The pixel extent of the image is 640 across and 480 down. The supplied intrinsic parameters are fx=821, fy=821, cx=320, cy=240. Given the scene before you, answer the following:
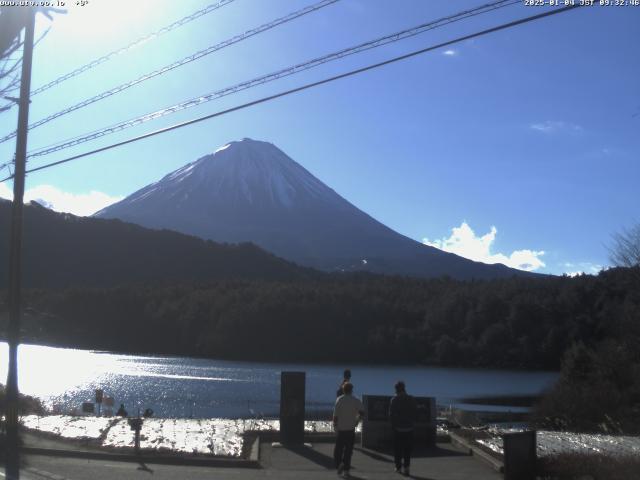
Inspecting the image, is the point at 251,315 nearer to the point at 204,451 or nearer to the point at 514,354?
the point at 514,354

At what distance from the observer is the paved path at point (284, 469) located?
1169cm

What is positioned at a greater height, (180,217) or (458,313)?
(180,217)

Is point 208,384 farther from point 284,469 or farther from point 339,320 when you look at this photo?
point 339,320

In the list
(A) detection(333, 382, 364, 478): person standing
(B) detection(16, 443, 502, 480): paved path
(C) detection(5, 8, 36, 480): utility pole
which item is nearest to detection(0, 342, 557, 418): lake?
(C) detection(5, 8, 36, 480): utility pole

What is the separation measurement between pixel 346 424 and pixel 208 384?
4019 cm

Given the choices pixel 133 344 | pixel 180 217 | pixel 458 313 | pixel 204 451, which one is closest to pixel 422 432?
pixel 204 451

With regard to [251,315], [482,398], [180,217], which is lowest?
[482,398]

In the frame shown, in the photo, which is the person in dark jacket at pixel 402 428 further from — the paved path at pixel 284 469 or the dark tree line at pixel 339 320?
the dark tree line at pixel 339 320

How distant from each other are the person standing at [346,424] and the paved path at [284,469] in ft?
0.90

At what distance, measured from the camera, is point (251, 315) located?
295ft

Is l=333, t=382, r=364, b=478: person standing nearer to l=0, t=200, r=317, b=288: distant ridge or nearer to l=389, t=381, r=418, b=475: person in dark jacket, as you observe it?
l=389, t=381, r=418, b=475: person in dark jacket

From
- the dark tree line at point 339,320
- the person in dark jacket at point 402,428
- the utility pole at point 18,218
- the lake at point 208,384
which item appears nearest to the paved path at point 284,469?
the person in dark jacket at point 402,428

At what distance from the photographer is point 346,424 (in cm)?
1176

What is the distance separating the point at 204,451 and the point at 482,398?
4102 cm
